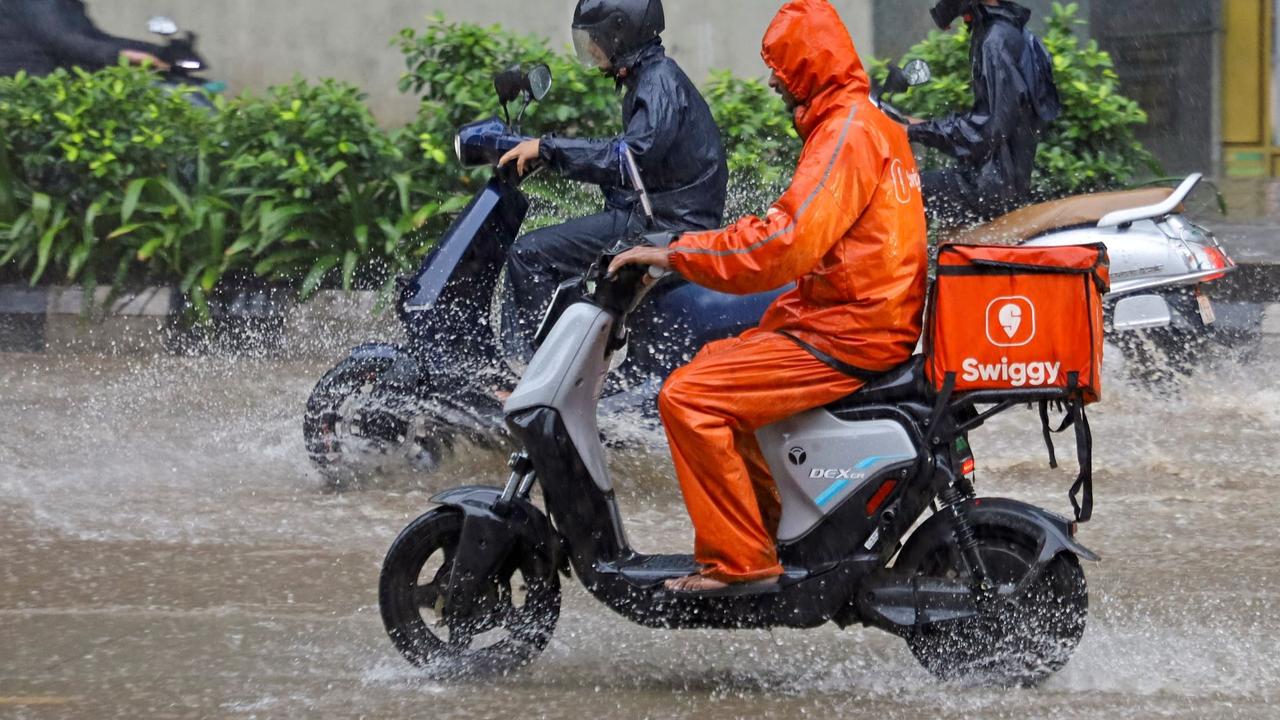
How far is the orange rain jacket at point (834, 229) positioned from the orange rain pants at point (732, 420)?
8 centimetres

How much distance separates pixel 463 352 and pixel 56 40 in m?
7.39

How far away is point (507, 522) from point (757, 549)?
1.94ft

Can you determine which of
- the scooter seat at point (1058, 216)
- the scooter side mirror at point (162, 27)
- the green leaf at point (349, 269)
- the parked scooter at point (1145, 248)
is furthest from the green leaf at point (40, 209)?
the scooter seat at point (1058, 216)

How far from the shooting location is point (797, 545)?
4.02 m

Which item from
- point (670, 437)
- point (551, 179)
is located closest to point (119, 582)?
point (670, 437)

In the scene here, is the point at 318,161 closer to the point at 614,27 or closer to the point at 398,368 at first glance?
the point at 398,368

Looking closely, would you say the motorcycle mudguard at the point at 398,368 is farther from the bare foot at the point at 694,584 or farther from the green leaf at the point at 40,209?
the green leaf at the point at 40,209

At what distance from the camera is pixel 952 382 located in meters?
3.82

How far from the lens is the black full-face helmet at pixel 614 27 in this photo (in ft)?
18.7

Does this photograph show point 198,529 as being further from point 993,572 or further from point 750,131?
point 750,131

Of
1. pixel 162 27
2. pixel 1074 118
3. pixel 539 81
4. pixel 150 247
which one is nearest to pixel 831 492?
pixel 539 81

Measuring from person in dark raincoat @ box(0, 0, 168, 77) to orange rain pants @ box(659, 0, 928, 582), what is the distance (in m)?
8.72

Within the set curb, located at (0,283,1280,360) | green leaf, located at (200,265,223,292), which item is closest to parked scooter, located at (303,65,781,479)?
curb, located at (0,283,1280,360)

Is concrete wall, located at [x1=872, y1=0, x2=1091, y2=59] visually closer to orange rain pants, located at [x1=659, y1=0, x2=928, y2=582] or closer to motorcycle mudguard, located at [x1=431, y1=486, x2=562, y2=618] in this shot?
orange rain pants, located at [x1=659, y1=0, x2=928, y2=582]
